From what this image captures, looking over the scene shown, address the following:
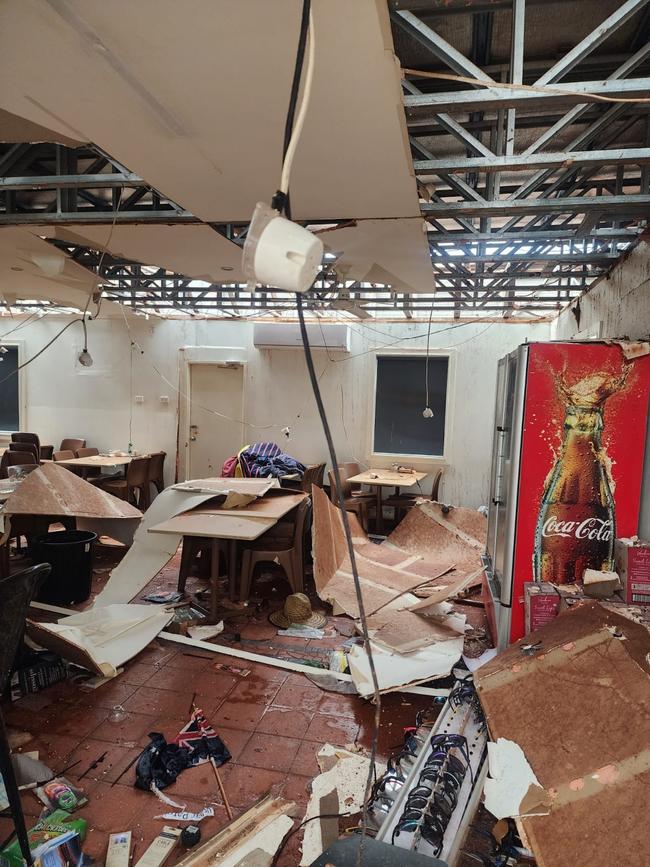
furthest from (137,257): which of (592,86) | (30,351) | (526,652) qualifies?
(30,351)

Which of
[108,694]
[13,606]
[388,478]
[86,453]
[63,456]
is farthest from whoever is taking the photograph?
[86,453]

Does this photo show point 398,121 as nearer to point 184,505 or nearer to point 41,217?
point 41,217

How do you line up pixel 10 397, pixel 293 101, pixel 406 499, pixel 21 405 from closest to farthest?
pixel 293 101 < pixel 406 499 < pixel 21 405 < pixel 10 397

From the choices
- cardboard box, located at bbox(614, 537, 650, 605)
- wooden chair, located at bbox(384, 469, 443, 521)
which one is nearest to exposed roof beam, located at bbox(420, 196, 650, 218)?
cardboard box, located at bbox(614, 537, 650, 605)

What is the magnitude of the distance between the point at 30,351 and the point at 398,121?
337 inches

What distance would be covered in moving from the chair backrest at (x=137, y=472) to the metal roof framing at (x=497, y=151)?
2.60 m

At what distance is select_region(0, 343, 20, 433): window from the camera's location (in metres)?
8.62

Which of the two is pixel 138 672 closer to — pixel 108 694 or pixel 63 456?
pixel 108 694

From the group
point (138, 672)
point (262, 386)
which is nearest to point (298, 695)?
point (138, 672)

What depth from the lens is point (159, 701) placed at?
2.82 metres

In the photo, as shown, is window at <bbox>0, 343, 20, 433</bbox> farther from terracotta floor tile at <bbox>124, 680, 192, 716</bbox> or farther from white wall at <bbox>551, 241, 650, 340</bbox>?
white wall at <bbox>551, 241, 650, 340</bbox>

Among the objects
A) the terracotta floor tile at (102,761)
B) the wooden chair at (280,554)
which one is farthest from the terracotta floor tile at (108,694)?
the wooden chair at (280,554)

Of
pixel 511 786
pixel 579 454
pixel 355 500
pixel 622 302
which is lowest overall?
pixel 511 786

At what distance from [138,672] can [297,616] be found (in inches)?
47.5
